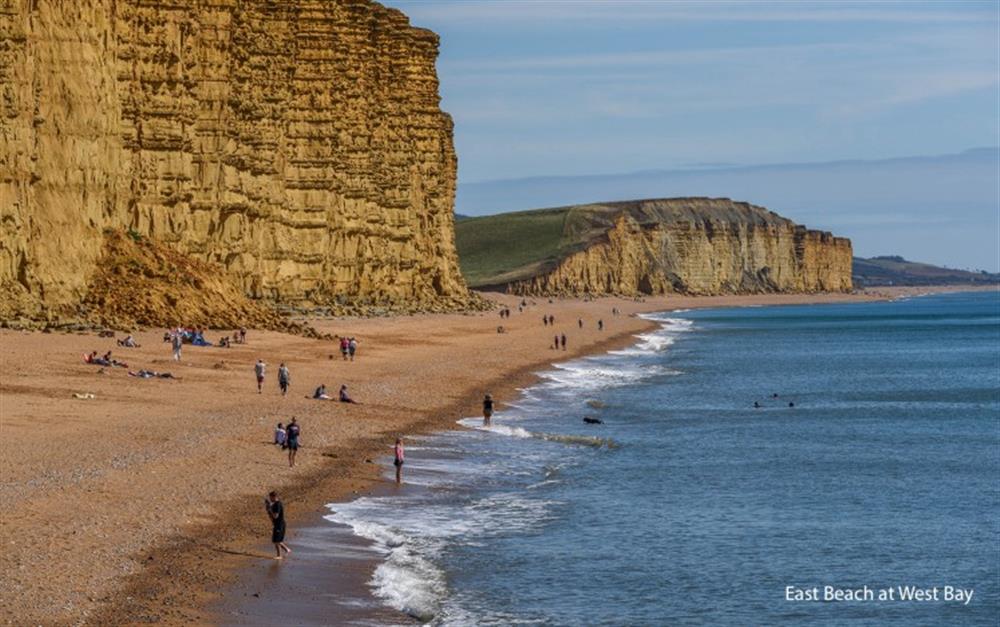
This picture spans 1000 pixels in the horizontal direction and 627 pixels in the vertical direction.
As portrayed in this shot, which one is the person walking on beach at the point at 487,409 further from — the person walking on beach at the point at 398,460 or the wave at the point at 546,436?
the person walking on beach at the point at 398,460

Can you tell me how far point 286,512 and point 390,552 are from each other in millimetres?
2602

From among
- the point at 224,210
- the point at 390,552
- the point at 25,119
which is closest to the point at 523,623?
the point at 390,552

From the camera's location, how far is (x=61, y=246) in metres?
44.7

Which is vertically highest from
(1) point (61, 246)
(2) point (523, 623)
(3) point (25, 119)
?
(3) point (25, 119)

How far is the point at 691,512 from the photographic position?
2503 cm

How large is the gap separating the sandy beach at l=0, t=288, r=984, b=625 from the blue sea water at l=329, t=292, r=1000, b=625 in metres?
1.66

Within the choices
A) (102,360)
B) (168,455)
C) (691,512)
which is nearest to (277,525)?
(168,455)

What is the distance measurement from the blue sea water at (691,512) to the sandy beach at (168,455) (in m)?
1.66

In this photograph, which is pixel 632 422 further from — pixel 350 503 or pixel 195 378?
pixel 350 503

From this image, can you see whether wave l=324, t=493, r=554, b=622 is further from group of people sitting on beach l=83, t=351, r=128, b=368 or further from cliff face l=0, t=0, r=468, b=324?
cliff face l=0, t=0, r=468, b=324

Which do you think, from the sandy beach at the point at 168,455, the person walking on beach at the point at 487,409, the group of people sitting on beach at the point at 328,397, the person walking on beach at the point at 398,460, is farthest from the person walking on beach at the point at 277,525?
the group of people sitting on beach at the point at 328,397

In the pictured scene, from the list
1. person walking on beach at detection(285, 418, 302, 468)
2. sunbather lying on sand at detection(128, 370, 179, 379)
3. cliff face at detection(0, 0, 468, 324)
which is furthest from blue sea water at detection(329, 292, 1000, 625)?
cliff face at detection(0, 0, 468, 324)

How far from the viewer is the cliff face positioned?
44125mm

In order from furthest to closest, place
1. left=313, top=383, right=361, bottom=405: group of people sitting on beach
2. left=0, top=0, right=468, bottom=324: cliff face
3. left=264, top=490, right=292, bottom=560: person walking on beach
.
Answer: left=0, top=0, right=468, bottom=324: cliff face < left=313, top=383, right=361, bottom=405: group of people sitting on beach < left=264, top=490, right=292, bottom=560: person walking on beach
